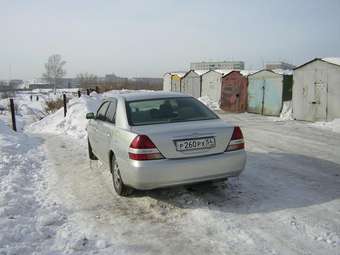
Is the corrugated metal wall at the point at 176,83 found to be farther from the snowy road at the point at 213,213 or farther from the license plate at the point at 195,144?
the license plate at the point at 195,144

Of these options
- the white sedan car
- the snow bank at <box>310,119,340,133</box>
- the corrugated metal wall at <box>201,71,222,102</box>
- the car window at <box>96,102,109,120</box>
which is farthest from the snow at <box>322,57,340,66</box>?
the car window at <box>96,102,109,120</box>

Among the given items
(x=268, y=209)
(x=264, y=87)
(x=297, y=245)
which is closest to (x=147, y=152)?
(x=268, y=209)

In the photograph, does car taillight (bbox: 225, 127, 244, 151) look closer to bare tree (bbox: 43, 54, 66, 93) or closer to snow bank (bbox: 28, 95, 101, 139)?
snow bank (bbox: 28, 95, 101, 139)

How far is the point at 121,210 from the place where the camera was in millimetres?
4871

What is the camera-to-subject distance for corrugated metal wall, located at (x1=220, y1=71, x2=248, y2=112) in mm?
20769

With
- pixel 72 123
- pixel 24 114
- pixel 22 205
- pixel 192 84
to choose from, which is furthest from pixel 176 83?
pixel 22 205

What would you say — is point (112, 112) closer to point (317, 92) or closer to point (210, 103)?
point (317, 92)

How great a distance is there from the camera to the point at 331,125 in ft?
43.1

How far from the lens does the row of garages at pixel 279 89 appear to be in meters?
14.1

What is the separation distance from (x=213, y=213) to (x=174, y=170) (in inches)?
28.5

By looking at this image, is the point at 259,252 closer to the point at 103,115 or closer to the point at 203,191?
the point at 203,191

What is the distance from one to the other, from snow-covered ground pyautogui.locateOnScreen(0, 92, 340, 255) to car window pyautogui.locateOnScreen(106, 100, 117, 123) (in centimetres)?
114

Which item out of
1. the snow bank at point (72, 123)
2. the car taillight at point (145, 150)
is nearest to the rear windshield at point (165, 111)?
the car taillight at point (145, 150)

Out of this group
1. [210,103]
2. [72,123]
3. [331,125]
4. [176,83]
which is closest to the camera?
[331,125]
